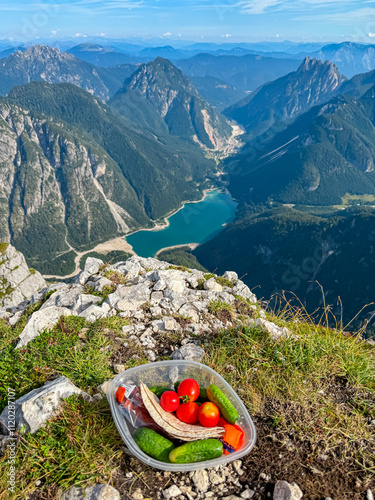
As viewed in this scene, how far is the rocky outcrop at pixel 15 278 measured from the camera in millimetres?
60125

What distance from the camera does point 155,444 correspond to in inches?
137

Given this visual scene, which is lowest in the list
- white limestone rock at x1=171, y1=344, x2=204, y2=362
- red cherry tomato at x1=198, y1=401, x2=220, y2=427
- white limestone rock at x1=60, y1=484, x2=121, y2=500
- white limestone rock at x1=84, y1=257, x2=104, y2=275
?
white limestone rock at x1=84, y1=257, x2=104, y2=275

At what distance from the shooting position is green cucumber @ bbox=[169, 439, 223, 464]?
335cm

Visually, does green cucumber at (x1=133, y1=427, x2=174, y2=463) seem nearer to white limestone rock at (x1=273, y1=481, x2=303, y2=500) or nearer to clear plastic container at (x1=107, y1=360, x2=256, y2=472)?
clear plastic container at (x1=107, y1=360, x2=256, y2=472)

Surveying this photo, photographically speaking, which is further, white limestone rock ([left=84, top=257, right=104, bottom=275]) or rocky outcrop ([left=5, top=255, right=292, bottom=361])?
white limestone rock ([left=84, top=257, right=104, bottom=275])

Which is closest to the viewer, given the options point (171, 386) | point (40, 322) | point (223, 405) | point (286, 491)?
point (286, 491)

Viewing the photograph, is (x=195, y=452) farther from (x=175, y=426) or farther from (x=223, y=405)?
(x=223, y=405)

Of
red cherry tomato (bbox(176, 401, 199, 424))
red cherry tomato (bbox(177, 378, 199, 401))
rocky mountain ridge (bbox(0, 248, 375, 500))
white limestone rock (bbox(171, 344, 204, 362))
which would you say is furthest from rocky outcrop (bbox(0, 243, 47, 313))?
red cherry tomato (bbox(176, 401, 199, 424))

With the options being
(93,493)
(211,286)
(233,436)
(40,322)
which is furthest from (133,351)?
(211,286)

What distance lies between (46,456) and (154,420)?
1341 millimetres

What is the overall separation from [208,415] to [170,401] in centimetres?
52

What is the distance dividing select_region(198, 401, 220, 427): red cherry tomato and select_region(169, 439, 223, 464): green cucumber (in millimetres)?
305

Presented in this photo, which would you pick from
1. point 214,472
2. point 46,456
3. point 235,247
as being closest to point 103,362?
point 46,456

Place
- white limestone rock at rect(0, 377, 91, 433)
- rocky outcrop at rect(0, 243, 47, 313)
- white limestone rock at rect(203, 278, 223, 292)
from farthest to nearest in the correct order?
1. rocky outcrop at rect(0, 243, 47, 313)
2. white limestone rock at rect(203, 278, 223, 292)
3. white limestone rock at rect(0, 377, 91, 433)
